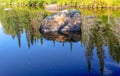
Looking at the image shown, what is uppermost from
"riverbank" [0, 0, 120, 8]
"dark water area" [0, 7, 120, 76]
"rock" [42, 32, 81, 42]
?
"riverbank" [0, 0, 120, 8]

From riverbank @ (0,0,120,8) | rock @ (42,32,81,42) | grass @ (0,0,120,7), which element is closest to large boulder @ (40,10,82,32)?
rock @ (42,32,81,42)

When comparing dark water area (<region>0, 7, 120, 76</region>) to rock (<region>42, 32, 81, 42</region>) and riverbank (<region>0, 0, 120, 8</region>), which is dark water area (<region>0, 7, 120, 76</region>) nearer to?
rock (<region>42, 32, 81, 42</region>)

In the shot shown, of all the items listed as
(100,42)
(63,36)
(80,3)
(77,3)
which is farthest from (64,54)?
(77,3)

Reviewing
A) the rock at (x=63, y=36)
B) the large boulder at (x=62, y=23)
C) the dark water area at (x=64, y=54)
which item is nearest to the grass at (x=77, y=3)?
the large boulder at (x=62, y=23)

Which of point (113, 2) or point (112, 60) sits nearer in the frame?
point (112, 60)

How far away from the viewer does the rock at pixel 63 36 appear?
36.7 meters

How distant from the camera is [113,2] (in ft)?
300

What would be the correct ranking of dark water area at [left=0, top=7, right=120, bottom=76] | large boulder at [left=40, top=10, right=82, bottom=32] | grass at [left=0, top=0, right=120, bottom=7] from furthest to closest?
grass at [left=0, top=0, right=120, bottom=7], large boulder at [left=40, top=10, right=82, bottom=32], dark water area at [left=0, top=7, right=120, bottom=76]

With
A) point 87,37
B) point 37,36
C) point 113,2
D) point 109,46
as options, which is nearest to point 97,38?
point 87,37

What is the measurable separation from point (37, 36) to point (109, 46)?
12.1 metres

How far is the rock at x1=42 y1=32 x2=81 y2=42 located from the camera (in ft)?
120

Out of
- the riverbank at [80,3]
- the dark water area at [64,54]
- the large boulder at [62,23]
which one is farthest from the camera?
the riverbank at [80,3]

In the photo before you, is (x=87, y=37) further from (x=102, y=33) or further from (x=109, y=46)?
(x=109, y=46)

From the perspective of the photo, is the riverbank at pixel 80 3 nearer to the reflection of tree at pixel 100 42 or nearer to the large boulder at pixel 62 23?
the reflection of tree at pixel 100 42
